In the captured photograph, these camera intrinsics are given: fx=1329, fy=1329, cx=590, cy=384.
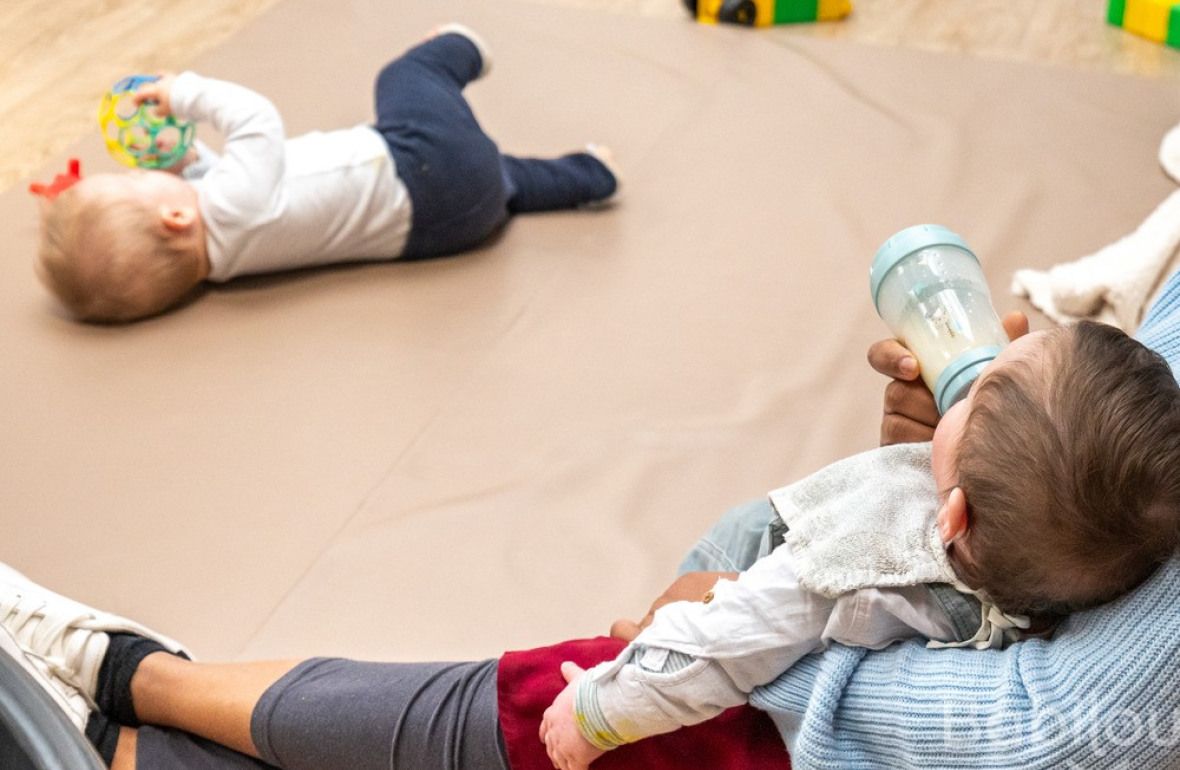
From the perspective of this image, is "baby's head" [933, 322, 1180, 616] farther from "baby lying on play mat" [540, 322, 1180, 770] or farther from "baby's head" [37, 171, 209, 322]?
"baby's head" [37, 171, 209, 322]

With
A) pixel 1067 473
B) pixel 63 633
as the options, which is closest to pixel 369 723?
pixel 63 633

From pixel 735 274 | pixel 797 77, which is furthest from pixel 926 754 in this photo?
pixel 797 77

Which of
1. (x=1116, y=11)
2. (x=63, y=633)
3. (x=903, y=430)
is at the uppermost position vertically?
(x=903, y=430)

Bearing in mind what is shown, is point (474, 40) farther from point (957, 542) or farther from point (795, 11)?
point (957, 542)

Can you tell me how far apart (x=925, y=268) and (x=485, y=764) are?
0.52 m

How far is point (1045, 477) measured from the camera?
752mm

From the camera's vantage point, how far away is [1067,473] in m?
0.74

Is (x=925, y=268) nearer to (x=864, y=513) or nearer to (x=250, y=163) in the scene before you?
(x=864, y=513)

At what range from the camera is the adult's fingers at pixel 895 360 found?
3.44 ft

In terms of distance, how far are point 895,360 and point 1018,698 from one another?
1.12 ft

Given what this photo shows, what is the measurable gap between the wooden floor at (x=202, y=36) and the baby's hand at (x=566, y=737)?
1.58 metres

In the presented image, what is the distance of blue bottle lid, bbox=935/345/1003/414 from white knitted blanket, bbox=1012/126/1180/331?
700 mm

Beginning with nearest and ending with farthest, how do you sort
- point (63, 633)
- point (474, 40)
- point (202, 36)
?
point (63, 633)
point (474, 40)
point (202, 36)

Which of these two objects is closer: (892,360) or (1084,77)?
(892,360)
